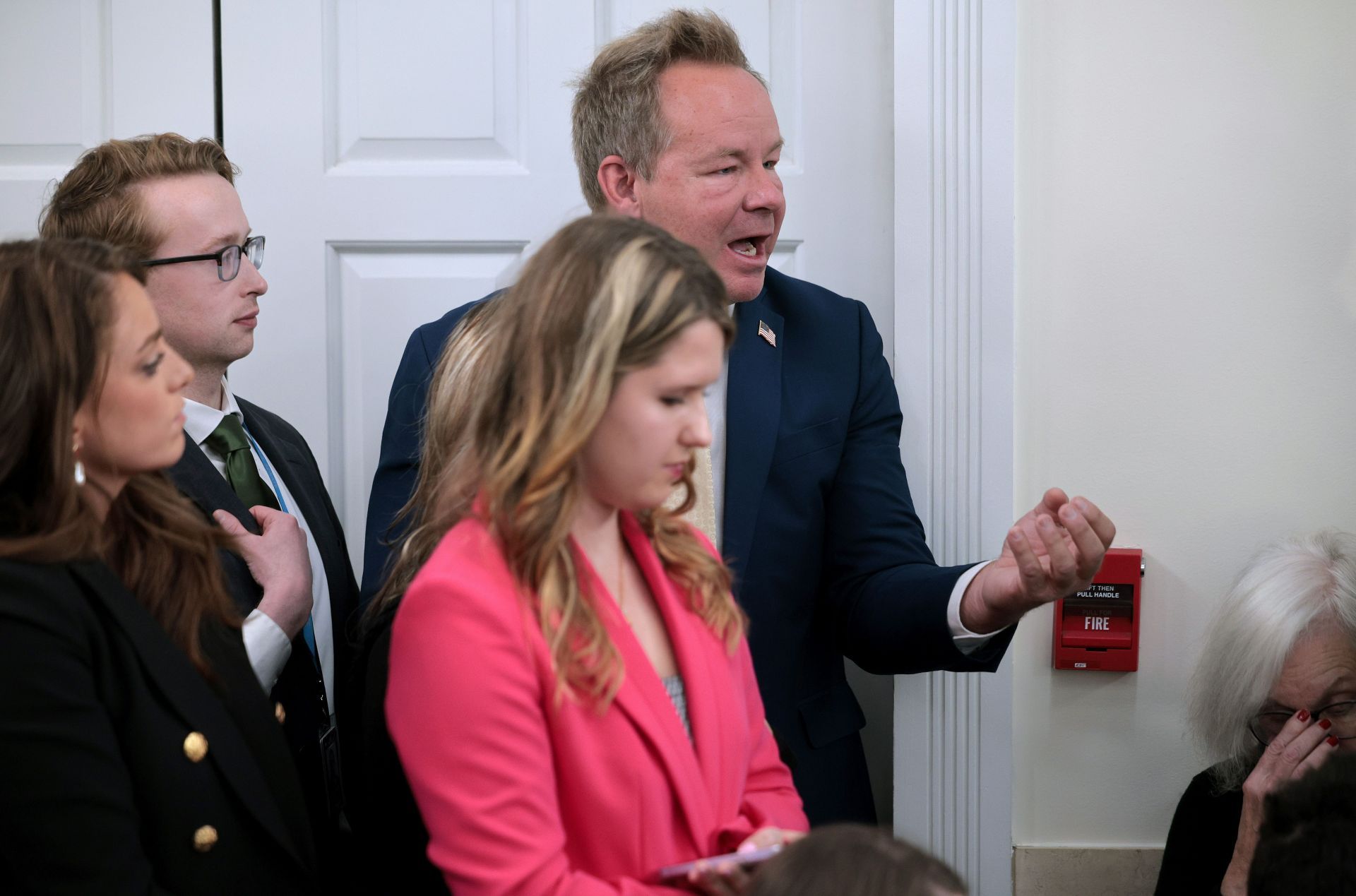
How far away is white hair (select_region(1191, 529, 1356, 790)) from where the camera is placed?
1.92 metres

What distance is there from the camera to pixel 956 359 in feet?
6.93

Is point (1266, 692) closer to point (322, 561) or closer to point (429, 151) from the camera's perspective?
point (322, 561)

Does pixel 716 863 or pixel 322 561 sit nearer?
pixel 716 863

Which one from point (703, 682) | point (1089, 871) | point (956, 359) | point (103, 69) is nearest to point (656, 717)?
point (703, 682)

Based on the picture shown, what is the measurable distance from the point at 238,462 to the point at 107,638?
65 cm

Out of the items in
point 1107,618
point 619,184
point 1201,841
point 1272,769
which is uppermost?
point 619,184

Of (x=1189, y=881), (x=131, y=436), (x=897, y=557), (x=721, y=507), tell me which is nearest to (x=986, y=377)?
(x=897, y=557)

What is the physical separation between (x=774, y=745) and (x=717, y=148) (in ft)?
2.94

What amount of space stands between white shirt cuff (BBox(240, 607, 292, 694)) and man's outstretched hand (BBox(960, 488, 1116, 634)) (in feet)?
3.07

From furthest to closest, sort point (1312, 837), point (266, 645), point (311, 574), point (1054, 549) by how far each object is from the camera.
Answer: point (311, 574) < point (266, 645) < point (1054, 549) < point (1312, 837)

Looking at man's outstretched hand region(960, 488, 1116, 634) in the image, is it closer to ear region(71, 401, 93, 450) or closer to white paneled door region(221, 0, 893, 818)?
white paneled door region(221, 0, 893, 818)

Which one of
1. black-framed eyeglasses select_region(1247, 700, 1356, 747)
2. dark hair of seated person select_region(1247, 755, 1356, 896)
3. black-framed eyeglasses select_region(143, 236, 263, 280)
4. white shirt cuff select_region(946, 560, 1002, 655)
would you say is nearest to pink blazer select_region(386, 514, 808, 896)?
dark hair of seated person select_region(1247, 755, 1356, 896)

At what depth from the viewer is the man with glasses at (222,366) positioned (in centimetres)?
173

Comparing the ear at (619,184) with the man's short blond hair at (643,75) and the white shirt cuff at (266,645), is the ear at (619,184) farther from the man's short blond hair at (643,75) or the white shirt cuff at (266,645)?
the white shirt cuff at (266,645)
